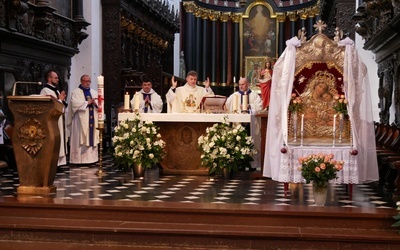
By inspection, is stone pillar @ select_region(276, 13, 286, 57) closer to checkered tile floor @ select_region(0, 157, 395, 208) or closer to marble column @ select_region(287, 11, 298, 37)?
marble column @ select_region(287, 11, 298, 37)

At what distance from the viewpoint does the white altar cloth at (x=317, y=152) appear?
8.59m

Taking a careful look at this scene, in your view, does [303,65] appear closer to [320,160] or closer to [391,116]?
[320,160]

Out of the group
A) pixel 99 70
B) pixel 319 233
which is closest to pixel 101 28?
pixel 99 70

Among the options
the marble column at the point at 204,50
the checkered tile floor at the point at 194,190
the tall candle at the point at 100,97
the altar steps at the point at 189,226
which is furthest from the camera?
the marble column at the point at 204,50

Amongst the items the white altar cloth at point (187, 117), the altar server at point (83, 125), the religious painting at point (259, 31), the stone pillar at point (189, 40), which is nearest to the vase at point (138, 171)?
the white altar cloth at point (187, 117)

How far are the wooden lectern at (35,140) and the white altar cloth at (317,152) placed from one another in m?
3.01

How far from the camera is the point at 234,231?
23.7 feet

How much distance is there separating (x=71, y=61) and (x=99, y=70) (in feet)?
3.80

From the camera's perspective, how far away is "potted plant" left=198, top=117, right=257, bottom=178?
10.8m

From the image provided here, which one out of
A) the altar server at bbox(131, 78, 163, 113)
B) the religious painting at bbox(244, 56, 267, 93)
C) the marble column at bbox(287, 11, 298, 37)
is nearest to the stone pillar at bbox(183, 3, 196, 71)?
the religious painting at bbox(244, 56, 267, 93)

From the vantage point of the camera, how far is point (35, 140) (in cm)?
850

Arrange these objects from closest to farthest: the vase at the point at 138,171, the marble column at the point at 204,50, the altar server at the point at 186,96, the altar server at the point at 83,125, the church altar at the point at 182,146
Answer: the vase at the point at 138,171 < the church altar at the point at 182,146 < the altar server at the point at 186,96 < the altar server at the point at 83,125 < the marble column at the point at 204,50

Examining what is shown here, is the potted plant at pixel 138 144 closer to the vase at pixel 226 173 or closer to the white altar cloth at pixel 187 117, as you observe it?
the white altar cloth at pixel 187 117

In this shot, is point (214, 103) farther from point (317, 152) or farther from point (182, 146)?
point (317, 152)
